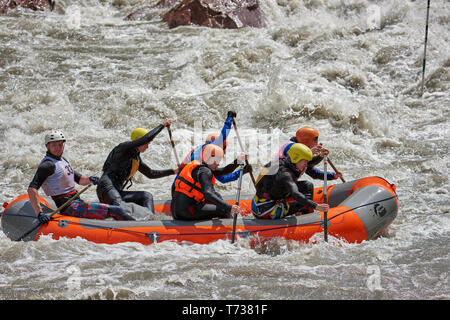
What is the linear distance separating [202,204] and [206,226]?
0.28m

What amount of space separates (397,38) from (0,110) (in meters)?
9.08

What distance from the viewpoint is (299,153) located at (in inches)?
224

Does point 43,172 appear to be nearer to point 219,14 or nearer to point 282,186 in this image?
point 282,186

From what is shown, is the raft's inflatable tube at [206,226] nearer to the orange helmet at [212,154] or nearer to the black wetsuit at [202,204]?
the black wetsuit at [202,204]

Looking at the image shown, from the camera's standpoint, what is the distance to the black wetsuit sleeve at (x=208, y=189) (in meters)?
5.54

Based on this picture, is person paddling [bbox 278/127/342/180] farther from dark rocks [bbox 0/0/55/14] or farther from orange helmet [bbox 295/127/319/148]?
dark rocks [bbox 0/0/55/14]

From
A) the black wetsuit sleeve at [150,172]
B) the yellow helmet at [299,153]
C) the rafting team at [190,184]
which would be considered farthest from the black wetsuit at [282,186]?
the black wetsuit sleeve at [150,172]

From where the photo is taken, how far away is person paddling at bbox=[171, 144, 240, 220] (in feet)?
18.6

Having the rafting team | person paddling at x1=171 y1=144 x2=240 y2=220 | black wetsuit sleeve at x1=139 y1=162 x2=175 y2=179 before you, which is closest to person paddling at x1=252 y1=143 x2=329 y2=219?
the rafting team

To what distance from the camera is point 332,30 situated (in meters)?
Answer: 13.8

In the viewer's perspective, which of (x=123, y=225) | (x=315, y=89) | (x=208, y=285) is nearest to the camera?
(x=208, y=285)

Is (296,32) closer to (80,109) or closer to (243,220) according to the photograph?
(80,109)

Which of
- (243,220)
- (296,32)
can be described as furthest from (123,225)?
(296,32)
